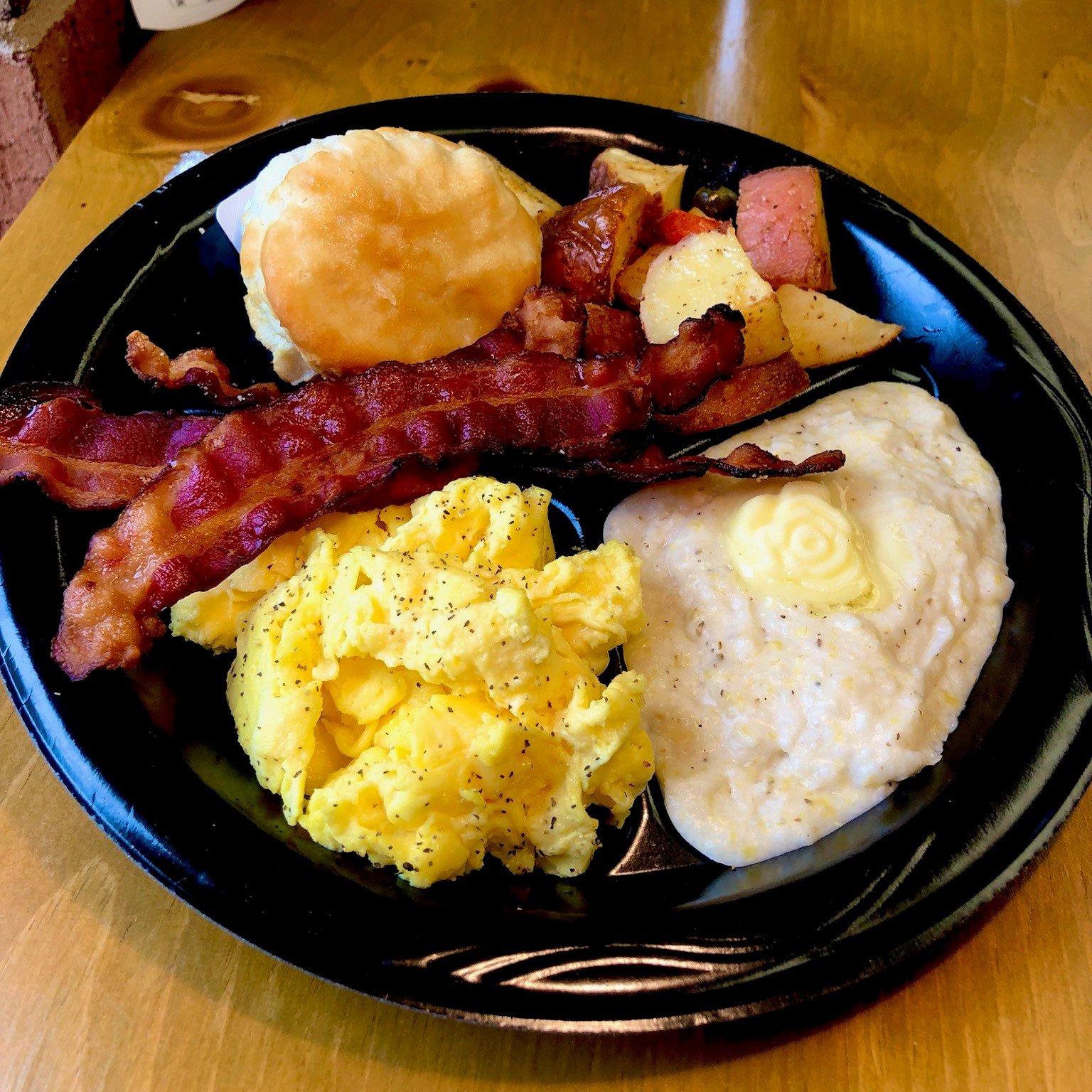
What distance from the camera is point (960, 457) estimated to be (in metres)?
1.82

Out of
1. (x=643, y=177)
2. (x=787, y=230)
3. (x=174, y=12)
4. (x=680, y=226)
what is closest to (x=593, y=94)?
(x=643, y=177)

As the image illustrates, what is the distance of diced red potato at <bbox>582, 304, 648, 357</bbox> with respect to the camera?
6.04 ft

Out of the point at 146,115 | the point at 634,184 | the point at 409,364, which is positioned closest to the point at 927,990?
the point at 409,364

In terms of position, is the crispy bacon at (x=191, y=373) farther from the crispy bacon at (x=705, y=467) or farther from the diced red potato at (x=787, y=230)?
the diced red potato at (x=787, y=230)

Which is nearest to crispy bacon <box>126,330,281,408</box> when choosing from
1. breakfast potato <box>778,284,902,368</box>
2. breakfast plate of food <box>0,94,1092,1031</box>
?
breakfast plate of food <box>0,94,1092,1031</box>

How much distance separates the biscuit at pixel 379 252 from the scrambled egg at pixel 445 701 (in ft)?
1.52

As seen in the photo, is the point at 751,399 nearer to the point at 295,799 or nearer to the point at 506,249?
the point at 506,249

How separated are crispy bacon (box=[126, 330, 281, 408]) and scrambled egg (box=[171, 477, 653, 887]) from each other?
45 centimetres

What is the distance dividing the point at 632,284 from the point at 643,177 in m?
0.32

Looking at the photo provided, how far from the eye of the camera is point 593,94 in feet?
9.54

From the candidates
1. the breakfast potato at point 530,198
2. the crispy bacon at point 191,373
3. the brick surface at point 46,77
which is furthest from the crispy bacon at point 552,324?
the brick surface at point 46,77

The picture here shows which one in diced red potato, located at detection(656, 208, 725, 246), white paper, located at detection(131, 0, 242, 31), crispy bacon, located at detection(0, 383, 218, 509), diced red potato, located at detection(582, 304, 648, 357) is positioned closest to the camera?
crispy bacon, located at detection(0, 383, 218, 509)

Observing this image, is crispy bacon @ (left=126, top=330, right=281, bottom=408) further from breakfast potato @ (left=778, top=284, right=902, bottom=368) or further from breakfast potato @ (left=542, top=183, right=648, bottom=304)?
breakfast potato @ (left=778, top=284, right=902, bottom=368)

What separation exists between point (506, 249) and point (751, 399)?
58cm
